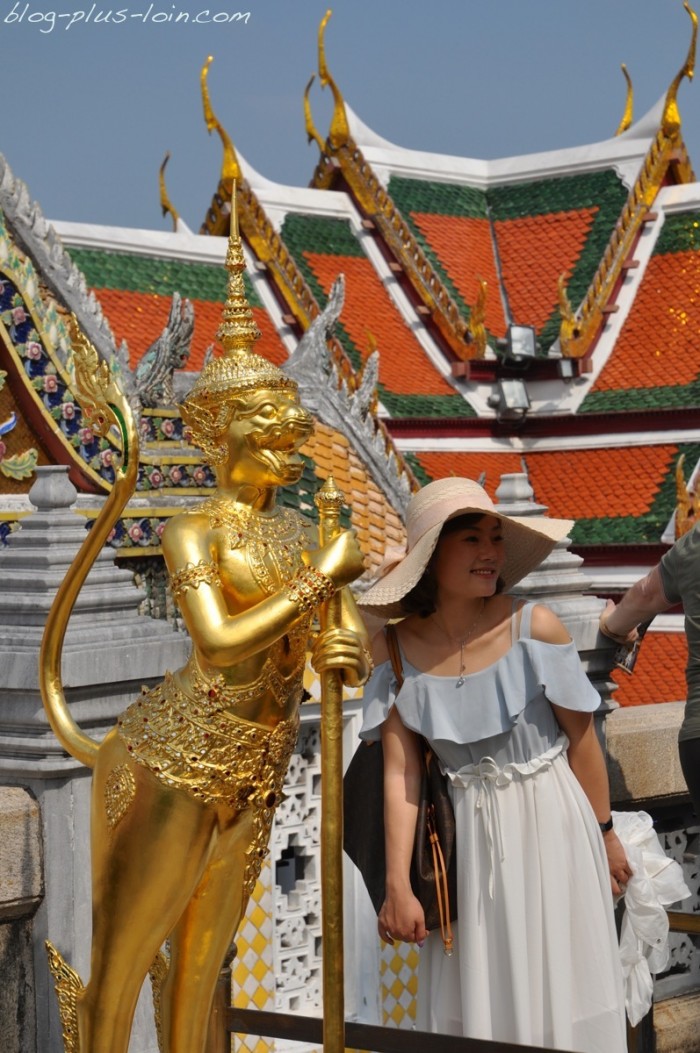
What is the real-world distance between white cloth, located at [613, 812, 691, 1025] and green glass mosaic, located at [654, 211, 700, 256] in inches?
528

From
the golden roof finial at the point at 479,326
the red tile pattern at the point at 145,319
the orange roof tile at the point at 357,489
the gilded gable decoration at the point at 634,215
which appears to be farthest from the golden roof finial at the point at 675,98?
the orange roof tile at the point at 357,489

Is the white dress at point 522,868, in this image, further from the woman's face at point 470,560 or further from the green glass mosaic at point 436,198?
the green glass mosaic at point 436,198

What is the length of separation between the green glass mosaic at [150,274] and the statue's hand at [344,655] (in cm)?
1058

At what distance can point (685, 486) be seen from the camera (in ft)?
47.5

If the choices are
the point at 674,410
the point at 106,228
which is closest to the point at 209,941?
the point at 106,228

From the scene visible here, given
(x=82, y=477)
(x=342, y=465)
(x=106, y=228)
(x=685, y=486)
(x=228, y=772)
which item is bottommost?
(x=228, y=772)

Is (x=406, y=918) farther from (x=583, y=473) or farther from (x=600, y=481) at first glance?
(x=583, y=473)

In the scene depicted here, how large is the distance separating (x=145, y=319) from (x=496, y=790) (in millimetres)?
10488

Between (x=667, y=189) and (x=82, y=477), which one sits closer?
(x=82, y=477)

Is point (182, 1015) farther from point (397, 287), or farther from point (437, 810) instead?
point (397, 287)

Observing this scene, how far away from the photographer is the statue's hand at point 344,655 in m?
2.87

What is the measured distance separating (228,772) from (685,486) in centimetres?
1196

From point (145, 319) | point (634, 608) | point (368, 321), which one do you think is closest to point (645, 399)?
point (368, 321)

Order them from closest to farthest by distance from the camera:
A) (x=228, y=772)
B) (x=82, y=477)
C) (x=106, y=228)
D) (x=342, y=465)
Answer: (x=228, y=772), (x=82, y=477), (x=342, y=465), (x=106, y=228)
